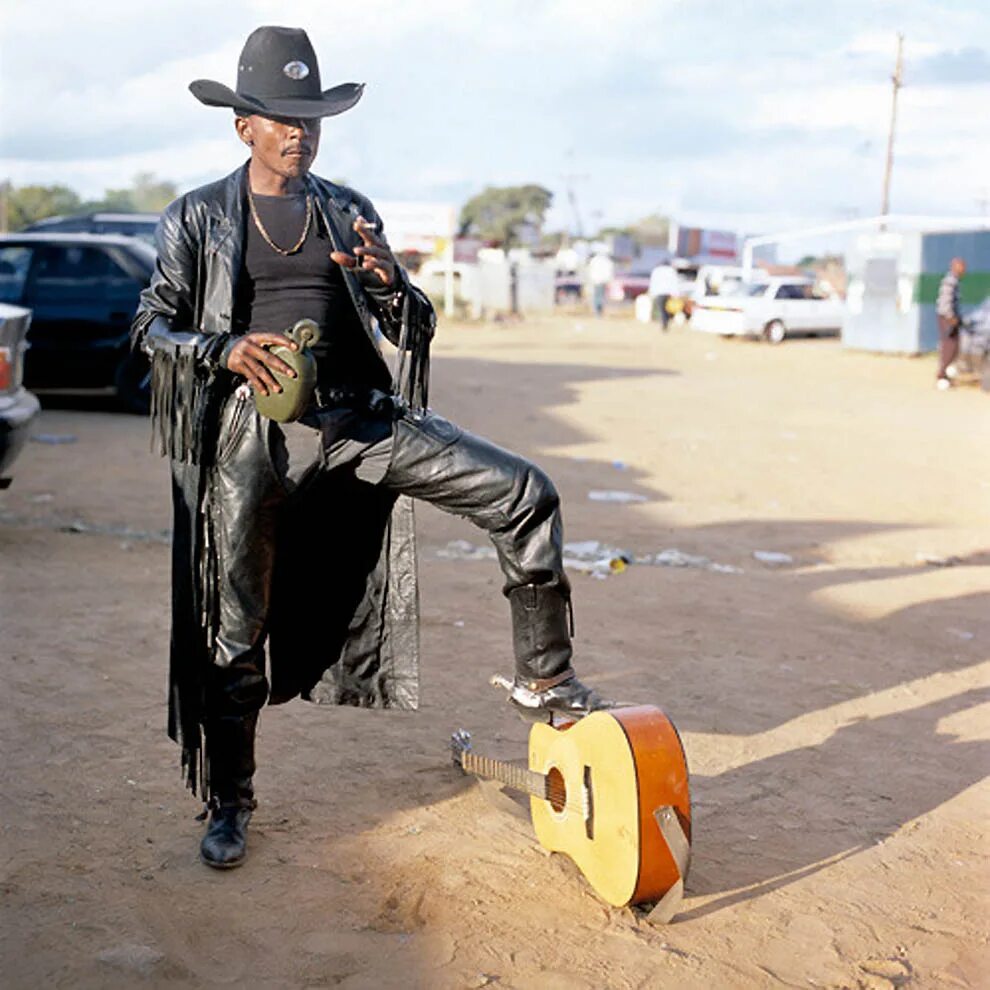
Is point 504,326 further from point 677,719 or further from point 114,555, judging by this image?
point 677,719

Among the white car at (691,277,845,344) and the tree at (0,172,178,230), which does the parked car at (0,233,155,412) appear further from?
the tree at (0,172,178,230)

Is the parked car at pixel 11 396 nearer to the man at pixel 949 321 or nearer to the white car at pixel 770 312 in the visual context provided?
the man at pixel 949 321

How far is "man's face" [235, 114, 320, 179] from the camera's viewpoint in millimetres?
3879

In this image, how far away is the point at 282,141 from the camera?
3895mm

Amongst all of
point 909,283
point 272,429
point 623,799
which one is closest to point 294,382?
point 272,429

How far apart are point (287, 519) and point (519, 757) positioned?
140cm

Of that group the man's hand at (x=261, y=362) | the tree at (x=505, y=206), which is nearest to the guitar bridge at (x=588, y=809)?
the man's hand at (x=261, y=362)

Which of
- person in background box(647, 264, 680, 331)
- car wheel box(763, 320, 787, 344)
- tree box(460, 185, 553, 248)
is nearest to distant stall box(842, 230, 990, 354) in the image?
car wheel box(763, 320, 787, 344)

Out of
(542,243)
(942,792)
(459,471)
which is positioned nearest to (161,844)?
(459,471)

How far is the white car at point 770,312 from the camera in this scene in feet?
114

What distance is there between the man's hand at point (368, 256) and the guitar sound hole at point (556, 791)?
145 cm

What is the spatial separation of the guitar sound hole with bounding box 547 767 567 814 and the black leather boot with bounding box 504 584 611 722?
0.16 m

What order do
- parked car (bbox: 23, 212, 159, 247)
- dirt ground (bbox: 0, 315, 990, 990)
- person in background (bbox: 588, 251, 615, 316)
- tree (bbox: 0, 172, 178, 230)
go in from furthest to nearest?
1. tree (bbox: 0, 172, 178, 230)
2. person in background (bbox: 588, 251, 615, 316)
3. parked car (bbox: 23, 212, 159, 247)
4. dirt ground (bbox: 0, 315, 990, 990)

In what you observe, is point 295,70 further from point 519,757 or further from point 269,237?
point 519,757
